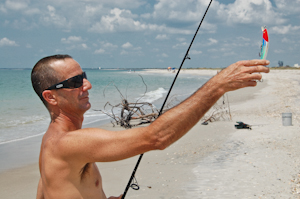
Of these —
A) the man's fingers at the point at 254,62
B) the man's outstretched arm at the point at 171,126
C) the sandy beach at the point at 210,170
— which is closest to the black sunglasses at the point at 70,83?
the man's outstretched arm at the point at 171,126

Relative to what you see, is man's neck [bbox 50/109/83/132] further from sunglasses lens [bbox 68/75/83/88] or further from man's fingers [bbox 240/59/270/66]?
man's fingers [bbox 240/59/270/66]

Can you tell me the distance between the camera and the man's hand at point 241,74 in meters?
1.29

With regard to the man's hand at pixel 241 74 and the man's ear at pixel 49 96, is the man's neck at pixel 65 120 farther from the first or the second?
the man's hand at pixel 241 74

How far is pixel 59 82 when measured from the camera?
1597 millimetres

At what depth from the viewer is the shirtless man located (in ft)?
4.26

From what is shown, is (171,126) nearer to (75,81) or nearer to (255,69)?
(255,69)

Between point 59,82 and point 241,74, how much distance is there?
3.07 feet

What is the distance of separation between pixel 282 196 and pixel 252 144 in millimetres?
2527

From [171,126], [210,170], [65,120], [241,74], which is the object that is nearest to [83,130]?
[65,120]

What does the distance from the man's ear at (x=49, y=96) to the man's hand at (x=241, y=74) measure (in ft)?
2.86

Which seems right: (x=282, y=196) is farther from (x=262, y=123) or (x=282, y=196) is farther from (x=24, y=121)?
(x=24, y=121)

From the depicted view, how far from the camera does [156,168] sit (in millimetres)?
5695

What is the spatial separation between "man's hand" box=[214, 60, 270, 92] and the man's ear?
87 centimetres

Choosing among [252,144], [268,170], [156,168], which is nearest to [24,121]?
[156,168]
